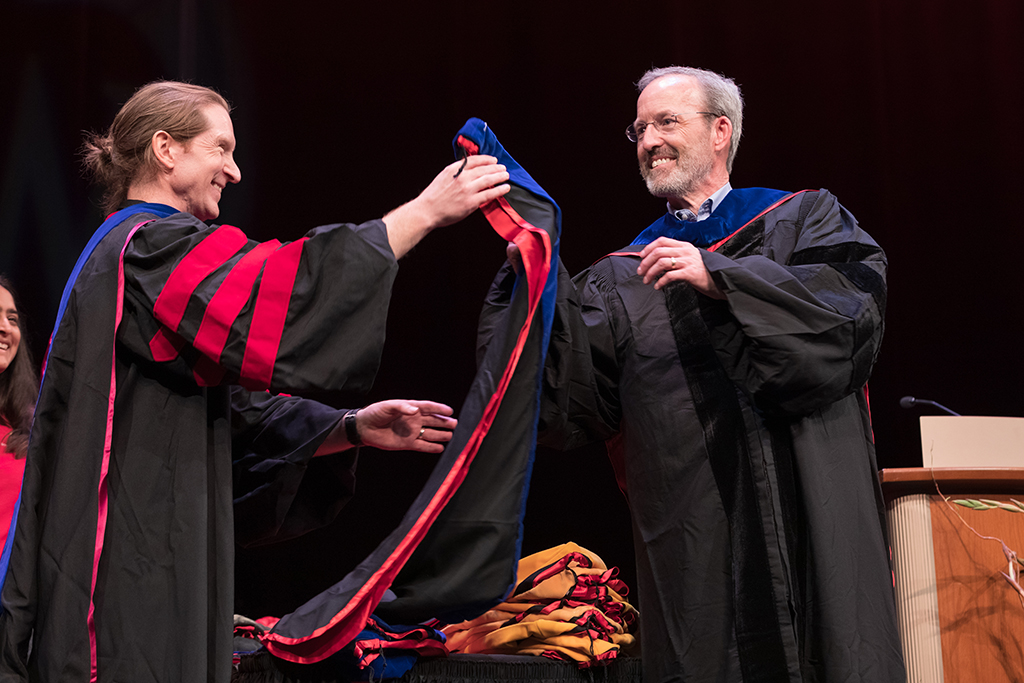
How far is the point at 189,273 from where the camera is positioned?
5.80 ft

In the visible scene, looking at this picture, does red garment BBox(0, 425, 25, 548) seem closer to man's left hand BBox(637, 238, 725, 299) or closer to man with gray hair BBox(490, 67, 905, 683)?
man with gray hair BBox(490, 67, 905, 683)

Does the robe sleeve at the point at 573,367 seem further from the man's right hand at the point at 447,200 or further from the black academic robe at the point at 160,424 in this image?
the black academic robe at the point at 160,424

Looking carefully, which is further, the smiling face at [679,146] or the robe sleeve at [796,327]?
the smiling face at [679,146]

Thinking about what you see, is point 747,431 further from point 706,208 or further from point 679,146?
point 679,146

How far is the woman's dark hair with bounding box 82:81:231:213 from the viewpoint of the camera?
2.11 meters

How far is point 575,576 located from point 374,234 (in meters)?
1.19

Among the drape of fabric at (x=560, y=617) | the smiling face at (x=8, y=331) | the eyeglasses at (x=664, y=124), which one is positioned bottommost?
the drape of fabric at (x=560, y=617)

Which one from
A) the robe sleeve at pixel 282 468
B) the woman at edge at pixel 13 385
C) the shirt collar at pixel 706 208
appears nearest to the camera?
the robe sleeve at pixel 282 468

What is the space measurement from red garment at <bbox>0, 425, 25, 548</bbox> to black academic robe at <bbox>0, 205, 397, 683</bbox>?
107 cm

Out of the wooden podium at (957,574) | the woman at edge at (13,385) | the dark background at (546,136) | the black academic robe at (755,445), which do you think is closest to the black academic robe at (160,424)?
the black academic robe at (755,445)

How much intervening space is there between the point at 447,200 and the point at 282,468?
0.78 metres

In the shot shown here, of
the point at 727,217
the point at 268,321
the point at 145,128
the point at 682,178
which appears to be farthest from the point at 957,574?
the point at 145,128

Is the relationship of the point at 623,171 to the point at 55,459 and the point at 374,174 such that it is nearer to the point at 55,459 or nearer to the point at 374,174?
the point at 374,174

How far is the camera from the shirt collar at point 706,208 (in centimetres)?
258
